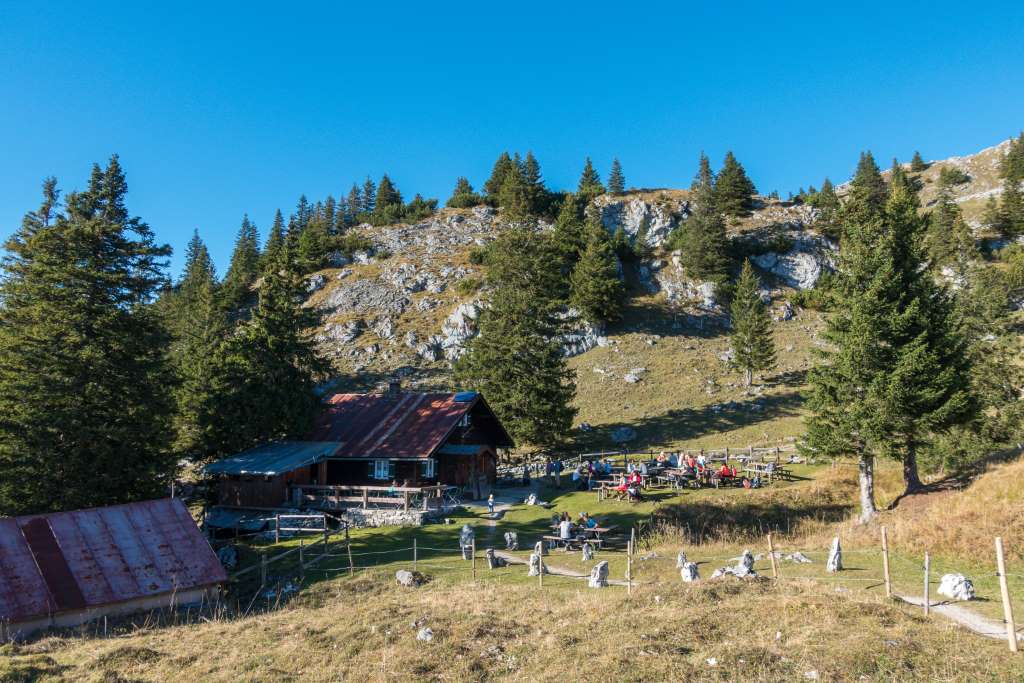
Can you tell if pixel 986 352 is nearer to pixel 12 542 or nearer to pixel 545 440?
pixel 545 440

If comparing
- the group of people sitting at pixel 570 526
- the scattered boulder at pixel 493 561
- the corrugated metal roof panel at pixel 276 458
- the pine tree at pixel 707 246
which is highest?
the pine tree at pixel 707 246

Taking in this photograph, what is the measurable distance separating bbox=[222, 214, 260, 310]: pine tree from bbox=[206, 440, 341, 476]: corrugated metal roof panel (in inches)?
1812

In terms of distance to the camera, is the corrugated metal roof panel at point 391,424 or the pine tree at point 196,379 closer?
the corrugated metal roof panel at point 391,424

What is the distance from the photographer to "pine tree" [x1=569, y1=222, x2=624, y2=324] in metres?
68.0

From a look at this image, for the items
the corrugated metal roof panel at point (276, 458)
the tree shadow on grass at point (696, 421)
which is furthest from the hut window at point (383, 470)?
the tree shadow on grass at point (696, 421)

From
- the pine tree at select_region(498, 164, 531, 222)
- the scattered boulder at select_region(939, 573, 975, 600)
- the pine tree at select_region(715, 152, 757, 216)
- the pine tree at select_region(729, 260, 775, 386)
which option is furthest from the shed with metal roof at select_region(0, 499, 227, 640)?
the pine tree at select_region(715, 152, 757, 216)

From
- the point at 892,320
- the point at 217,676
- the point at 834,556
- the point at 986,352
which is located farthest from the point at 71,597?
the point at 986,352

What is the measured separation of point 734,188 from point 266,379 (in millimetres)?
83012

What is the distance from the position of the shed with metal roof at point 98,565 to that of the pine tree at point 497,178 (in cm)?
9535

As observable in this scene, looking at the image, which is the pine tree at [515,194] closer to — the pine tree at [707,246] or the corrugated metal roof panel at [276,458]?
the pine tree at [707,246]

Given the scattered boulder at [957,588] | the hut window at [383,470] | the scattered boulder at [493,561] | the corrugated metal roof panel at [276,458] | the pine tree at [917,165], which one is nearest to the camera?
the scattered boulder at [957,588]

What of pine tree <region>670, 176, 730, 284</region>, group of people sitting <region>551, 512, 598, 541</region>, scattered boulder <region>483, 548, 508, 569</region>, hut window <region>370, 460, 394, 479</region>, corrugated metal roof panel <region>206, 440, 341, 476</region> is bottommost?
scattered boulder <region>483, 548, 508, 569</region>

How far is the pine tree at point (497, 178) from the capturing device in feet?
360

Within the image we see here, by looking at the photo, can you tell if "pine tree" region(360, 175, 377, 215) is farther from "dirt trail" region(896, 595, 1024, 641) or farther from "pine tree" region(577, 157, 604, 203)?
"dirt trail" region(896, 595, 1024, 641)
